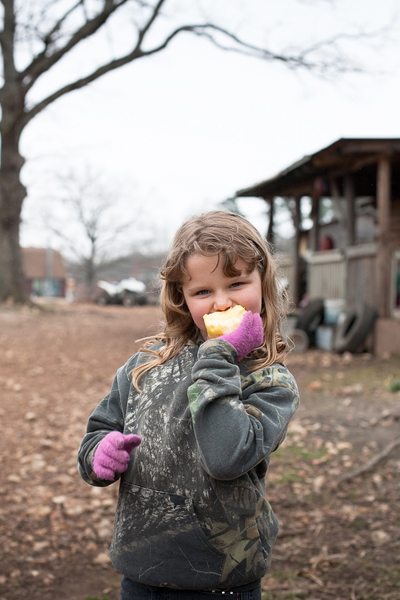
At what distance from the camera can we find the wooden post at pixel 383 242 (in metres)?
8.85

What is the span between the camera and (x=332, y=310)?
10.6m

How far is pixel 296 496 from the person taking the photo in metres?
3.95

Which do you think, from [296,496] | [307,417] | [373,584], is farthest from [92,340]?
[373,584]

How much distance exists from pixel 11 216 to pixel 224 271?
43.4 feet

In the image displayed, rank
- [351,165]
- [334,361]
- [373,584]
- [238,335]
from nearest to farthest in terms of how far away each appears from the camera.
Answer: [238,335]
[373,584]
[334,361]
[351,165]

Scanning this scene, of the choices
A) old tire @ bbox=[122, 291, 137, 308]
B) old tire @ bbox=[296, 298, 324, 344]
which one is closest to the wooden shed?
old tire @ bbox=[296, 298, 324, 344]

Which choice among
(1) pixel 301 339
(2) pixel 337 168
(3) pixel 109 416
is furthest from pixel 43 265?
(3) pixel 109 416

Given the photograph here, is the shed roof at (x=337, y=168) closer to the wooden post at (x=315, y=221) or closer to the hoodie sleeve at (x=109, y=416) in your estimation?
the wooden post at (x=315, y=221)

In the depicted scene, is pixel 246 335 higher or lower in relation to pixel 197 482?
higher

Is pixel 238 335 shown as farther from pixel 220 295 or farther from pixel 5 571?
pixel 5 571

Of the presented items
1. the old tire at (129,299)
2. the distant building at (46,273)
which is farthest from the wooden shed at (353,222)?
the distant building at (46,273)

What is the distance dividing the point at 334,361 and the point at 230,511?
756 centimetres

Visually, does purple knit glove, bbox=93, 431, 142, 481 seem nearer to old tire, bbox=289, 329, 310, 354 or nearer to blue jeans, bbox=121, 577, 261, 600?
blue jeans, bbox=121, 577, 261, 600

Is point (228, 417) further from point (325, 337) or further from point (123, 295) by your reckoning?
point (123, 295)
